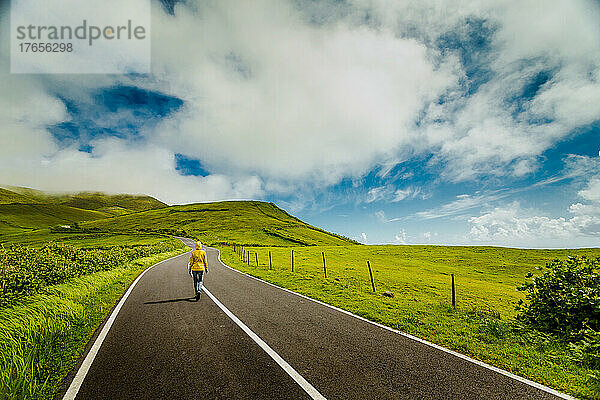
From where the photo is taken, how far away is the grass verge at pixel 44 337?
4805mm

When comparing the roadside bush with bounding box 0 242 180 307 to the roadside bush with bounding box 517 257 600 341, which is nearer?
the roadside bush with bounding box 517 257 600 341

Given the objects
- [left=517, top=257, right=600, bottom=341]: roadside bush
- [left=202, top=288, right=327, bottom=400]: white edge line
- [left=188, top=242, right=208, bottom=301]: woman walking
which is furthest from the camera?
[left=188, top=242, right=208, bottom=301]: woman walking

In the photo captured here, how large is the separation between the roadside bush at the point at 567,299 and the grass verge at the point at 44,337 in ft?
41.6

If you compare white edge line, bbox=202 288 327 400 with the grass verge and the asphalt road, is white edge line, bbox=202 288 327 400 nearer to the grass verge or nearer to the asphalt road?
the asphalt road

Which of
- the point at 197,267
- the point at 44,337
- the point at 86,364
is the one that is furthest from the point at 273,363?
the point at 197,267

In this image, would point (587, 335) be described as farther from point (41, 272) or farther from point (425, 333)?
point (41, 272)

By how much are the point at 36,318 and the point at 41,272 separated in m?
5.73

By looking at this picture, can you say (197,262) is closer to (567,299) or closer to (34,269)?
(34,269)

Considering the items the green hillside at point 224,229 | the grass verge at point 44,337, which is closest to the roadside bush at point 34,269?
the grass verge at point 44,337

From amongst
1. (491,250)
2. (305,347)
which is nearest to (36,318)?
(305,347)

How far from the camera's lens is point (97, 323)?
864 centimetres

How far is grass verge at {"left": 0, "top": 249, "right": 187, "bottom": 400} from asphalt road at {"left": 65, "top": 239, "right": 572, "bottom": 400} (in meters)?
0.64

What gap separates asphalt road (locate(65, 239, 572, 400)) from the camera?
Answer: 4.81m

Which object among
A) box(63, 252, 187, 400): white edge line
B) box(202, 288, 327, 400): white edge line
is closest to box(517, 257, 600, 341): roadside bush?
box(202, 288, 327, 400): white edge line
